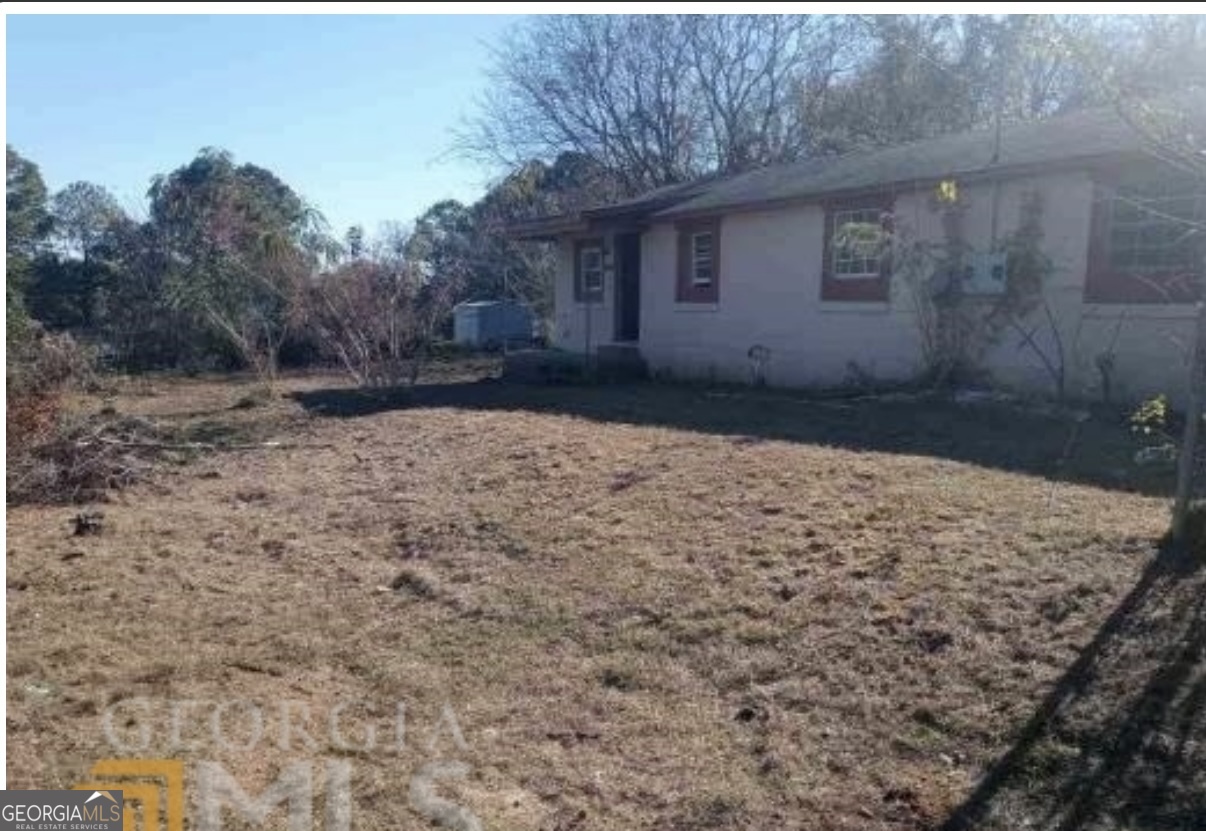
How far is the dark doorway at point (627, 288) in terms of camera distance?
2153cm

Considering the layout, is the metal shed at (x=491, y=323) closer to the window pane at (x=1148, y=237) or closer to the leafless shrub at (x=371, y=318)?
the leafless shrub at (x=371, y=318)

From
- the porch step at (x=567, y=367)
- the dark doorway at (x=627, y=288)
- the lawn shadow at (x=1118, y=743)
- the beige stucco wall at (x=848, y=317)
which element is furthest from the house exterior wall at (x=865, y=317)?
the lawn shadow at (x=1118, y=743)

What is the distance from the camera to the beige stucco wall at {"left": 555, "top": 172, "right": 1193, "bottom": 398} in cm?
1177

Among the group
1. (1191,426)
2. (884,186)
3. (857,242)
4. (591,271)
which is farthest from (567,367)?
(1191,426)

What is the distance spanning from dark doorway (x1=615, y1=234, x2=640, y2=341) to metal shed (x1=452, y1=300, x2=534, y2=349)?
1093 centimetres

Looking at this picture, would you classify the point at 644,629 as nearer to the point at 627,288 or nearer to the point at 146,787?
the point at 146,787

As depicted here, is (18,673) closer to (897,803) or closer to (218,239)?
(897,803)

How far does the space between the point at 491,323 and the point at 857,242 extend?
19750 millimetres

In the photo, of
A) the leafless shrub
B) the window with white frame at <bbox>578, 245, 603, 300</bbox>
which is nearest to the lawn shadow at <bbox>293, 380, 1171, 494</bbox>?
the leafless shrub

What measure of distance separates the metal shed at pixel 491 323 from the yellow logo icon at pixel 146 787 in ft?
92.8

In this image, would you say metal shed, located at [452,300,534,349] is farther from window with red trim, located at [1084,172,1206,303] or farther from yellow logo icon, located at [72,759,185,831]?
yellow logo icon, located at [72,759,185,831]

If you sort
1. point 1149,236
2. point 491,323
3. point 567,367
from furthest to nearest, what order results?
point 491,323, point 567,367, point 1149,236

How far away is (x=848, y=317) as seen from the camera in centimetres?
1541

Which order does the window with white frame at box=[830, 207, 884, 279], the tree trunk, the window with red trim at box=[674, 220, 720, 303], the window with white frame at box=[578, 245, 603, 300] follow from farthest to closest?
the window with white frame at box=[578, 245, 603, 300], the window with red trim at box=[674, 220, 720, 303], the window with white frame at box=[830, 207, 884, 279], the tree trunk
